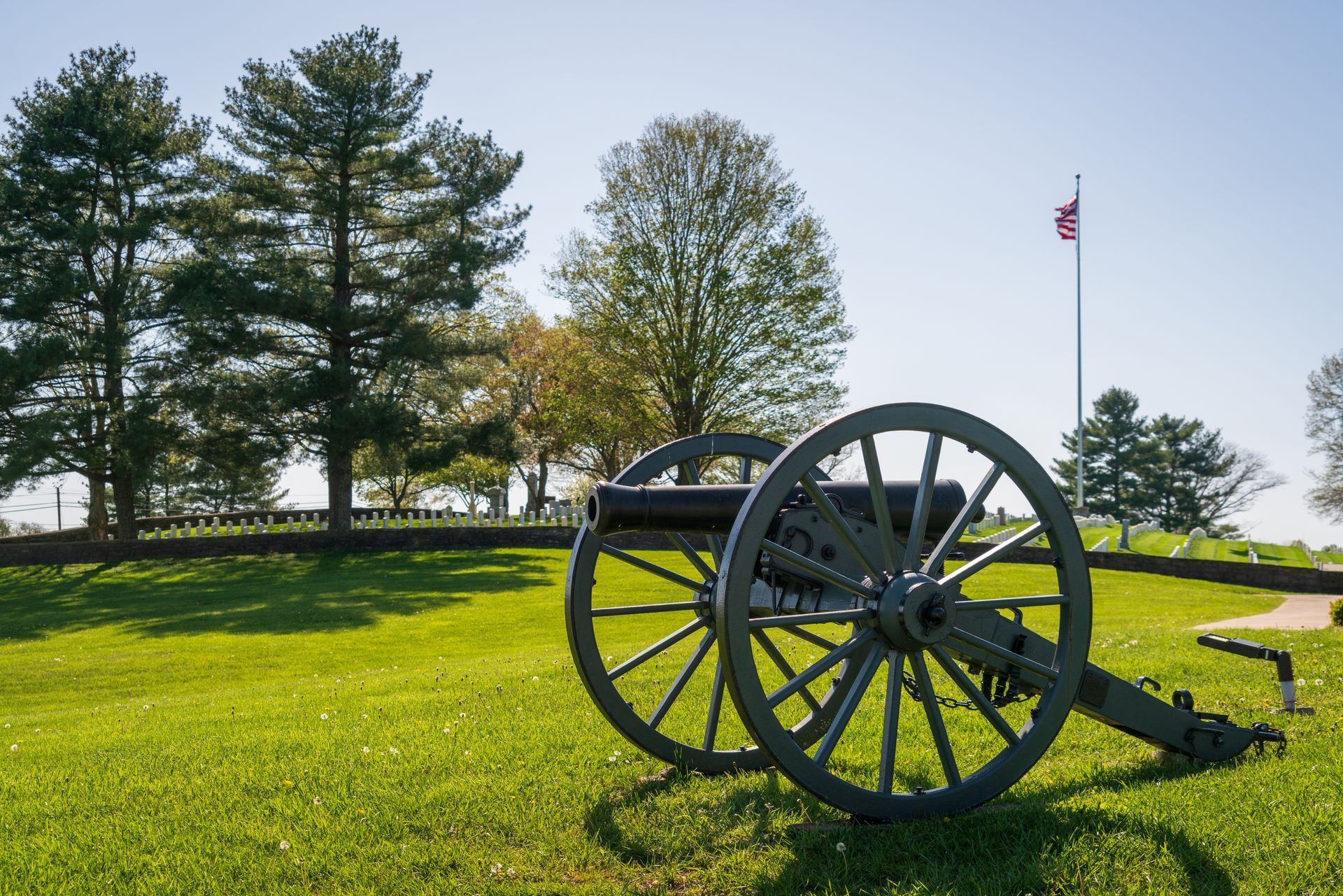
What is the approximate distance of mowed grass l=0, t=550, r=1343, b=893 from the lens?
389cm

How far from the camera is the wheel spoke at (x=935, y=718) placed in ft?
13.9

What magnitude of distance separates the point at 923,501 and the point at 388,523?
98.8 ft

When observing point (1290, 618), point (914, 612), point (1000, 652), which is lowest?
point (1290, 618)

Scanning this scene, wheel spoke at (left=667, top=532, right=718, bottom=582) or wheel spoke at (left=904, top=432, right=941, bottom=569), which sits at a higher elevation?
wheel spoke at (left=904, top=432, right=941, bottom=569)

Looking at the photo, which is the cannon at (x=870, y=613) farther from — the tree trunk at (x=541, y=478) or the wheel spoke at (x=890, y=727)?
the tree trunk at (x=541, y=478)

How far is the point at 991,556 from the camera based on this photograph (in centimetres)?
468

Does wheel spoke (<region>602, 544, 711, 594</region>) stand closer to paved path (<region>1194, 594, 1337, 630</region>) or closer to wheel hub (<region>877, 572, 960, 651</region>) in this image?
wheel hub (<region>877, 572, 960, 651</region>)

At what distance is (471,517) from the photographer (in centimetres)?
3419

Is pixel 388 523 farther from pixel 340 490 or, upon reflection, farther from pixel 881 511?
pixel 881 511

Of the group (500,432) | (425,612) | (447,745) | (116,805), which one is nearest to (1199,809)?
(447,745)

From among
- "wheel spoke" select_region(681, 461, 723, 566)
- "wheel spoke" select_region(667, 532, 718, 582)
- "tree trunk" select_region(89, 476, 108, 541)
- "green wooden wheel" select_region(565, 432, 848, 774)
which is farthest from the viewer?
"tree trunk" select_region(89, 476, 108, 541)

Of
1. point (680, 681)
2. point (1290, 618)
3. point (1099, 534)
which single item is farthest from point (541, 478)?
point (680, 681)

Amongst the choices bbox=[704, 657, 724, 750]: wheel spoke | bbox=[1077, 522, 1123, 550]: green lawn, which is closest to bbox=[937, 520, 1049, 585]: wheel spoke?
bbox=[704, 657, 724, 750]: wheel spoke

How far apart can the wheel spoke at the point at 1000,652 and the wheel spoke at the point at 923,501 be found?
0.37 meters
